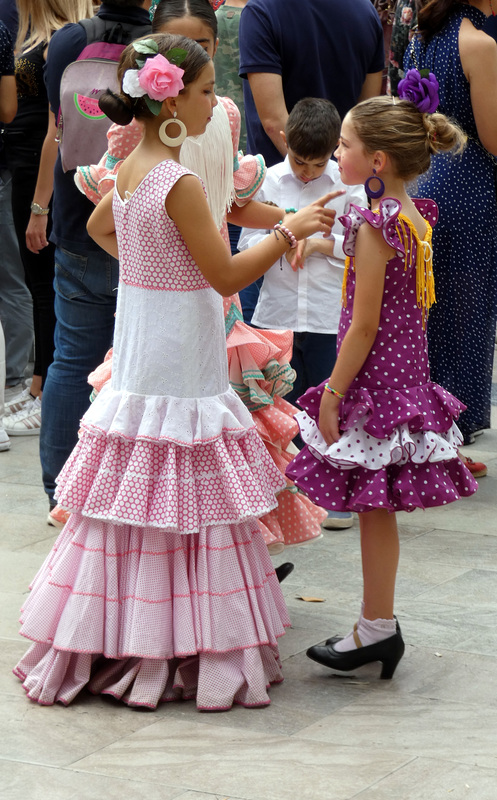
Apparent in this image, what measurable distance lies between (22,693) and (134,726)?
0.40m

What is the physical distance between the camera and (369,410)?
3230 mm

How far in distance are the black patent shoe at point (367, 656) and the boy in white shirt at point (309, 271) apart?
1618 millimetres

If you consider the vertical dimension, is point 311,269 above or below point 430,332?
above

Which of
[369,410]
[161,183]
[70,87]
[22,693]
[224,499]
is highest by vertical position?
[70,87]

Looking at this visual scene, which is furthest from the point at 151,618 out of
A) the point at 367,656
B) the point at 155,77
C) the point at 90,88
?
the point at 90,88

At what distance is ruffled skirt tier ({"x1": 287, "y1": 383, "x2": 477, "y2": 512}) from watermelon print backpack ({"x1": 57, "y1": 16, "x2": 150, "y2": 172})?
164 cm

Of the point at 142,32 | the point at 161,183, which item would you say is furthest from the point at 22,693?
the point at 142,32

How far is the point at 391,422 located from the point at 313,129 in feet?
5.20

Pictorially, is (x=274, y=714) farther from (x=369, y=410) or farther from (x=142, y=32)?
(x=142, y=32)

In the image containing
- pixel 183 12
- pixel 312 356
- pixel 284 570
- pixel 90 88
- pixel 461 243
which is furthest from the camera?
pixel 461 243

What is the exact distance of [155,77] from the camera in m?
2.95

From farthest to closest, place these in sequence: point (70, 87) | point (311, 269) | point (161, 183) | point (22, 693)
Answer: point (311, 269) → point (70, 87) → point (22, 693) → point (161, 183)

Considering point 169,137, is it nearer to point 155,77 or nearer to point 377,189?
point 155,77

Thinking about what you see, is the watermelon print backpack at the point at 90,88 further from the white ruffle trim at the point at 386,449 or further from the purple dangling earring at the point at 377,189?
the white ruffle trim at the point at 386,449
